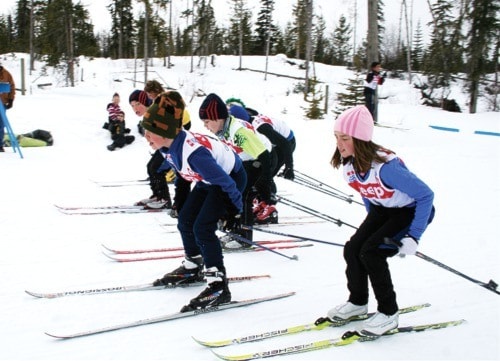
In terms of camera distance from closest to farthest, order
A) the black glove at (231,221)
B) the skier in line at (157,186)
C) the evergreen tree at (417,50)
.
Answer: the black glove at (231,221)
the skier in line at (157,186)
the evergreen tree at (417,50)

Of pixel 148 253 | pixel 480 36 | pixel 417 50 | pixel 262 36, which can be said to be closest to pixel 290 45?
pixel 262 36

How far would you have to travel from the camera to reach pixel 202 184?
3.56m

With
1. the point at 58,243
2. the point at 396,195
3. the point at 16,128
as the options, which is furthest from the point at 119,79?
the point at 396,195

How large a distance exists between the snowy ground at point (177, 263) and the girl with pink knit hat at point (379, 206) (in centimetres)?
34

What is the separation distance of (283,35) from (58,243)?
47.5 meters

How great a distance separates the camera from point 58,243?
4824 mm

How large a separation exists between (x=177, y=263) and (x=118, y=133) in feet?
24.2

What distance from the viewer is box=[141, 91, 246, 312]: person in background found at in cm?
324

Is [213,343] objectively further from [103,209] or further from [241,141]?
[103,209]

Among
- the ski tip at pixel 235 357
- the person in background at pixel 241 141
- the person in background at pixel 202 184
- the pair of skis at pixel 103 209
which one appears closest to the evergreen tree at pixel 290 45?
the pair of skis at pixel 103 209

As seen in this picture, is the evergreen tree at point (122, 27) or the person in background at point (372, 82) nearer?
the person in background at point (372, 82)

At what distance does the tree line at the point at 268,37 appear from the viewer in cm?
2059

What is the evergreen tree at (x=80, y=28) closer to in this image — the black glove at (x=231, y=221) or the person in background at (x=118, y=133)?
the person in background at (x=118, y=133)

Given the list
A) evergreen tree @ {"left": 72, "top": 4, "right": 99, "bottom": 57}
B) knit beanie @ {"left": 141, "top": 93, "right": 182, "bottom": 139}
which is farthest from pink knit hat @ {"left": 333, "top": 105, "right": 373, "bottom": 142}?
evergreen tree @ {"left": 72, "top": 4, "right": 99, "bottom": 57}
